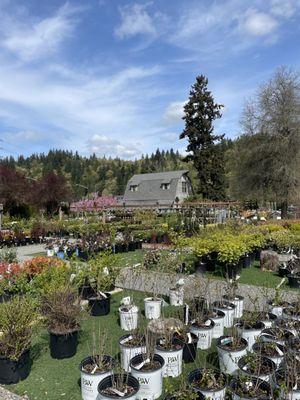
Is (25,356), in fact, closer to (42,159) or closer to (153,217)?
(153,217)

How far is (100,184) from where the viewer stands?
86500 millimetres

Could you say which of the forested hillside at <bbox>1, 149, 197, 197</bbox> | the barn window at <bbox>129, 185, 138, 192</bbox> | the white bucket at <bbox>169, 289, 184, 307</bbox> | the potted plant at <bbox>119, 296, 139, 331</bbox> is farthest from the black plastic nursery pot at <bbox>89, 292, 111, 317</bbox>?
the forested hillside at <bbox>1, 149, 197, 197</bbox>

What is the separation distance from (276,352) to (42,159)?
105 metres

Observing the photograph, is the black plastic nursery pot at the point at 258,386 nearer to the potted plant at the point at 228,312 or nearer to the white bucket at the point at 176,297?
the potted plant at the point at 228,312

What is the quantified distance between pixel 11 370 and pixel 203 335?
2.18m

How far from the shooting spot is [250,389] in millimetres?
2793

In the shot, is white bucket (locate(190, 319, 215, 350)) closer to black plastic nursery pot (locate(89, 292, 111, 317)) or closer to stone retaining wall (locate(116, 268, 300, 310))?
stone retaining wall (locate(116, 268, 300, 310))

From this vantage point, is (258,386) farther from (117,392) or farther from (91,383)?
(91,383)

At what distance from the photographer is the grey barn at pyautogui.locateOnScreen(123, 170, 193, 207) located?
41966 mm

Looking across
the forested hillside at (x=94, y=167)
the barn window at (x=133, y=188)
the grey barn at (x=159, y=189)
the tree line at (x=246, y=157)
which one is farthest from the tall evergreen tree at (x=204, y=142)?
the forested hillside at (x=94, y=167)

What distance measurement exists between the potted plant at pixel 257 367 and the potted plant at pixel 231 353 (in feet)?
0.74

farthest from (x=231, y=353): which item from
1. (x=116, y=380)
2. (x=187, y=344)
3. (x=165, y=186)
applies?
(x=165, y=186)

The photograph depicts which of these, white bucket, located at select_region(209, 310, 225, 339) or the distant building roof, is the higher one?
Result: the distant building roof

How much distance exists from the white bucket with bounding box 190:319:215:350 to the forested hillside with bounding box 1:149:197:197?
70.6 m
